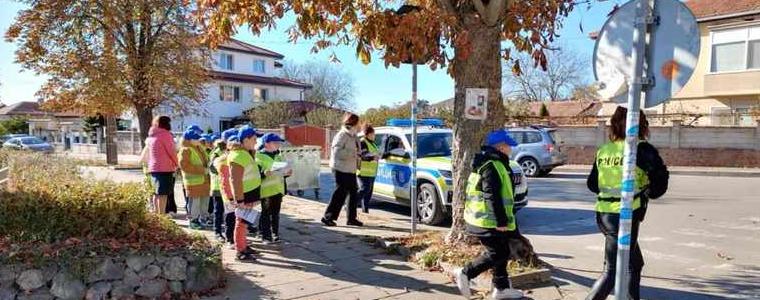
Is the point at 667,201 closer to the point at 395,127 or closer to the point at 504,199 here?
the point at 395,127

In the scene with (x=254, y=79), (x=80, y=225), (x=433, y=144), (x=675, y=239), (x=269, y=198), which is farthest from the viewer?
(x=254, y=79)

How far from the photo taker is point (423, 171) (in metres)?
9.89

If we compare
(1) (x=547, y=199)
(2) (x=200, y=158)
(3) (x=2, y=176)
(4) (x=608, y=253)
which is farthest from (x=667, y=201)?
(3) (x=2, y=176)

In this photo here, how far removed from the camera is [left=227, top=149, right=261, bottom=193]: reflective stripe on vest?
660cm

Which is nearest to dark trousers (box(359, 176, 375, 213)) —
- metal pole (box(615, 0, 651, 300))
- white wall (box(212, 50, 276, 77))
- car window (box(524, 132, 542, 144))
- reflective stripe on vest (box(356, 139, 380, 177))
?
reflective stripe on vest (box(356, 139, 380, 177))

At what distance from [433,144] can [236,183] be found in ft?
15.7

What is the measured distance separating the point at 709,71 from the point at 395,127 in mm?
21640

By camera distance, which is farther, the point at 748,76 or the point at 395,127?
the point at 748,76

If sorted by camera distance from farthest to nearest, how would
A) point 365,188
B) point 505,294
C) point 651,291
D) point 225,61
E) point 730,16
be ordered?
point 225,61, point 730,16, point 365,188, point 651,291, point 505,294

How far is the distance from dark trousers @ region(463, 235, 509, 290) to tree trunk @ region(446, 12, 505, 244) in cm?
118

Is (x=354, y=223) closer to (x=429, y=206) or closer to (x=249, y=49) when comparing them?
(x=429, y=206)

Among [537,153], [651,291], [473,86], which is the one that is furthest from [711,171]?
[473,86]

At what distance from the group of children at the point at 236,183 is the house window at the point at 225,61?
37.9 metres

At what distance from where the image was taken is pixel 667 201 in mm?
12195
